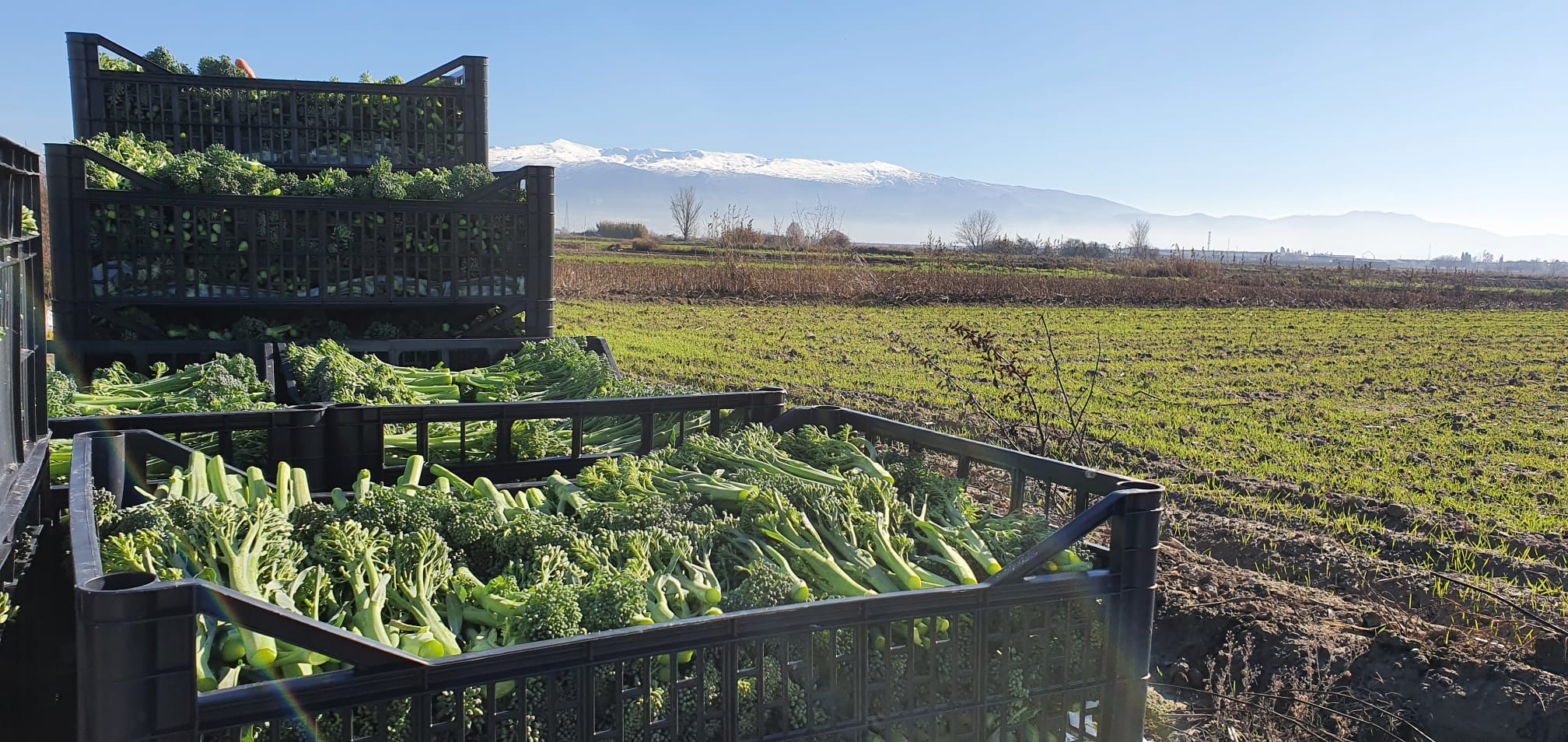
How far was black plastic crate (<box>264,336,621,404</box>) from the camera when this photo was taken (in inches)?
219

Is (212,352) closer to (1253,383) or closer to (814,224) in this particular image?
(1253,383)

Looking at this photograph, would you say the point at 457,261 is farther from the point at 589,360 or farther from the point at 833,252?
the point at 833,252

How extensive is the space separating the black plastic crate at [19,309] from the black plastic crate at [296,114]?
4891 mm

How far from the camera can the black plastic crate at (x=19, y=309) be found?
2.15 metres

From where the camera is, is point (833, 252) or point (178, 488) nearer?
point (178, 488)

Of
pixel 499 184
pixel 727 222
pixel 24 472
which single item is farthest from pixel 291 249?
pixel 727 222

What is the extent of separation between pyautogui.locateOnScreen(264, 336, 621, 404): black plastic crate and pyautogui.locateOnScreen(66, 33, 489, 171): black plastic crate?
1.96m

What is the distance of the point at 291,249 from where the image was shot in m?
5.87

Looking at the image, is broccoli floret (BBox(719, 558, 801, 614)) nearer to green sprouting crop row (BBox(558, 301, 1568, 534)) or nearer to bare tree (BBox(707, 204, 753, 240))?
green sprouting crop row (BBox(558, 301, 1568, 534))

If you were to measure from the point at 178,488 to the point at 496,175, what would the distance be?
4.09m

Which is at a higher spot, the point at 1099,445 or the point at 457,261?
the point at 457,261

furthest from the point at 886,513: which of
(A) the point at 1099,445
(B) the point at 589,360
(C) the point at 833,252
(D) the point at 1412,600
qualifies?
(C) the point at 833,252

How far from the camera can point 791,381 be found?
1228 centimetres

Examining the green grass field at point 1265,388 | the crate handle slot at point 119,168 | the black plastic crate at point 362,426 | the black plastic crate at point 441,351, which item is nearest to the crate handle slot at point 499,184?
the black plastic crate at point 441,351
